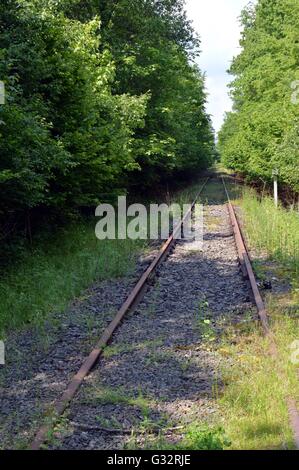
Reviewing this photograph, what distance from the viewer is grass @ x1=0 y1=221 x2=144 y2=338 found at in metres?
7.85

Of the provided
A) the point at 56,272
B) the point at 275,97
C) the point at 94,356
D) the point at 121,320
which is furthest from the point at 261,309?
the point at 275,97

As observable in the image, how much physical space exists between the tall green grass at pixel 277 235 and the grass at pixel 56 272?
9.59 ft

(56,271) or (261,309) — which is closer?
(261,309)

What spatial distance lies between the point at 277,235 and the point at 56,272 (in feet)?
18.8

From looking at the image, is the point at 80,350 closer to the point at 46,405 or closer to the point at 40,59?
the point at 46,405

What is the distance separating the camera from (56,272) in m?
9.96

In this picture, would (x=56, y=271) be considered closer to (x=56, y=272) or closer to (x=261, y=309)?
(x=56, y=272)

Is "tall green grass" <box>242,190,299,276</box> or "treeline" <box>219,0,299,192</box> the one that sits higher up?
"treeline" <box>219,0,299,192</box>

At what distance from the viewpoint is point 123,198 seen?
20.4 metres

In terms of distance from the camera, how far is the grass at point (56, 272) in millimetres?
7848

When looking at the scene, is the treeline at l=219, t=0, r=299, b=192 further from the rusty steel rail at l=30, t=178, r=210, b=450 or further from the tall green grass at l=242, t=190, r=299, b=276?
the rusty steel rail at l=30, t=178, r=210, b=450

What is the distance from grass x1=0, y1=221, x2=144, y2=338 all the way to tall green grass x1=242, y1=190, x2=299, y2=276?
9.59ft

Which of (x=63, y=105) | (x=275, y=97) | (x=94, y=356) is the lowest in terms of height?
(x=94, y=356)

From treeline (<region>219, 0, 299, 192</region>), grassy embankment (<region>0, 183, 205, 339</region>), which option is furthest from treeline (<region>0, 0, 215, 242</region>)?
treeline (<region>219, 0, 299, 192</region>)
